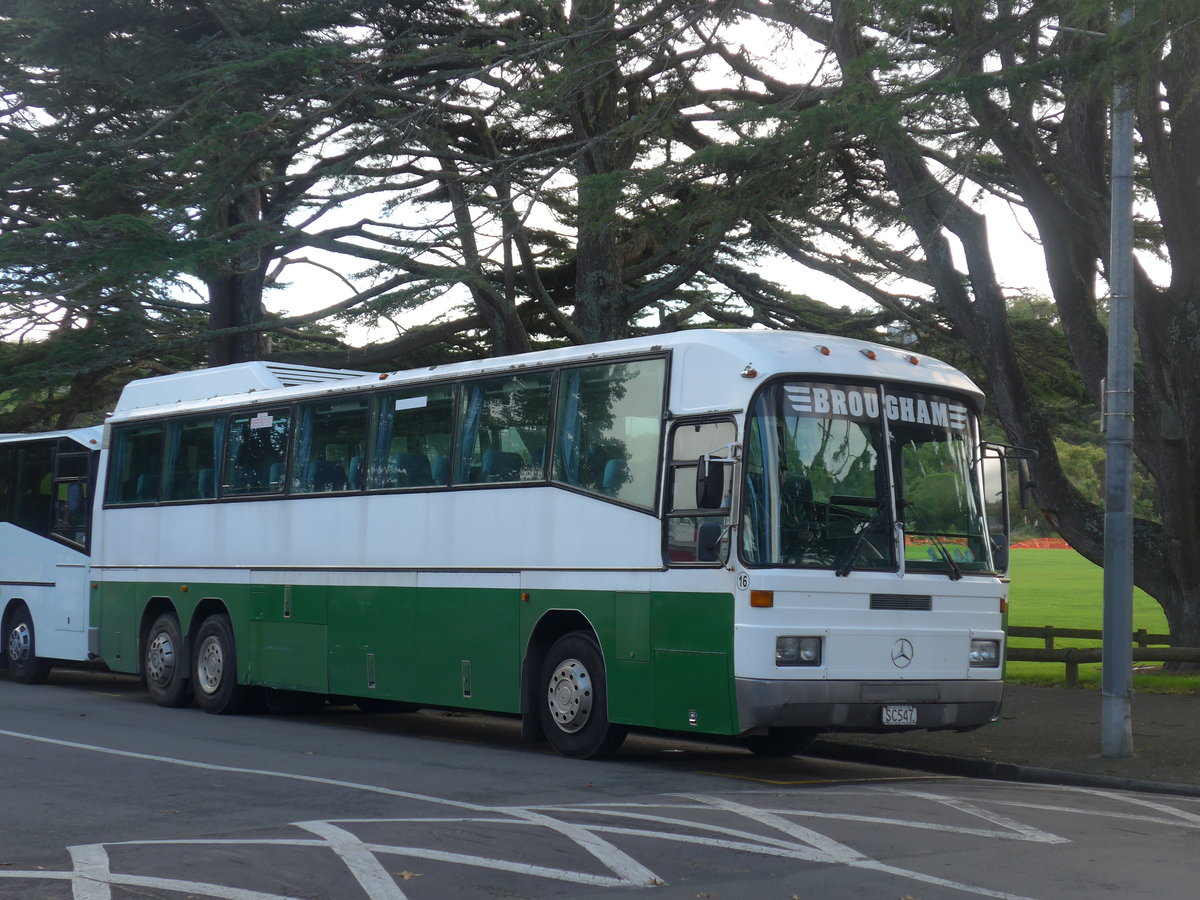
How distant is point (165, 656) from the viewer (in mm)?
18109

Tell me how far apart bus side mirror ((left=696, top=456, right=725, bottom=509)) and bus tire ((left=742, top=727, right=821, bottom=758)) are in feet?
9.39

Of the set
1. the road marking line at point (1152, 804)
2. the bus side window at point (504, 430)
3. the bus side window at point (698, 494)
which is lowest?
the road marking line at point (1152, 804)

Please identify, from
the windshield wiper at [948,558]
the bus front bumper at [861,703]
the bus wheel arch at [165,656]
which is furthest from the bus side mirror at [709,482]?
the bus wheel arch at [165,656]

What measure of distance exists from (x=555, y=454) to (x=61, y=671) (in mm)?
15164

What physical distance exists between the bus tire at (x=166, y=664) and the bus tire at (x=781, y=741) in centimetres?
748

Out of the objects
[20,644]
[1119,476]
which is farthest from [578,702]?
[20,644]

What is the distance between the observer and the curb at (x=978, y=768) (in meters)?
11.6

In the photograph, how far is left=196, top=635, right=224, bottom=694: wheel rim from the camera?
680 inches

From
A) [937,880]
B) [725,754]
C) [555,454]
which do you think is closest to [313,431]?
[555,454]

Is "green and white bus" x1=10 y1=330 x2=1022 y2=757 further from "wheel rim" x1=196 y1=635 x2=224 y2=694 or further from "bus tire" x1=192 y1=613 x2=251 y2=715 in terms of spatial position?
"wheel rim" x1=196 y1=635 x2=224 y2=694

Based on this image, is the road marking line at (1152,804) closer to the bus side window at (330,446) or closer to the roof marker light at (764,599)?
the roof marker light at (764,599)

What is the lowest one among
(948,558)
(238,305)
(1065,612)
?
(1065,612)

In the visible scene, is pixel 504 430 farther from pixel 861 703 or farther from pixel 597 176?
pixel 861 703

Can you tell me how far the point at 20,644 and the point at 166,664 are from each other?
4.43m
